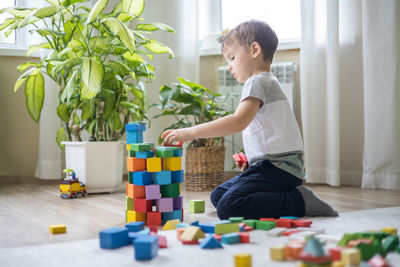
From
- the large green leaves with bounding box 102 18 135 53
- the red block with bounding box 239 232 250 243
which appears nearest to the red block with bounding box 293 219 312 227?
the red block with bounding box 239 232 250 243

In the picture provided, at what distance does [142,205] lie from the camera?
1.42 metres

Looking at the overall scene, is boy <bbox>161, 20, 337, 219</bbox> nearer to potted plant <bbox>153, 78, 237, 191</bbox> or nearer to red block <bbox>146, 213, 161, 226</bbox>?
red block <bbox>146, 213, 161, 226</bbox>

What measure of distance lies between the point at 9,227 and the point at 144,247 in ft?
2.26

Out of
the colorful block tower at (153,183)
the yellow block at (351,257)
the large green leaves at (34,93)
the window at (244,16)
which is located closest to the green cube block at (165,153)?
the colorful block tower at (153,183)

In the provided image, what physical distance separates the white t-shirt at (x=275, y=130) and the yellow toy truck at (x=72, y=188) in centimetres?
98

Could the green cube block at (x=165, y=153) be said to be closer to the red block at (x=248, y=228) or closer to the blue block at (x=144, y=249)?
the red block at (x=248, y=228)

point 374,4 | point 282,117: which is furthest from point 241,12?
point 282,117

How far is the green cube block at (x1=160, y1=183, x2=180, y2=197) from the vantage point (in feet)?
4.74

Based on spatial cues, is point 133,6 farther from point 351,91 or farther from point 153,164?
point 351,91

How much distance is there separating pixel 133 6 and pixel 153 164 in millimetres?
1177

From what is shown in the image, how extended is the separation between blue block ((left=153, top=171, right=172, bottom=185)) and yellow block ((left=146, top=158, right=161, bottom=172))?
1cm

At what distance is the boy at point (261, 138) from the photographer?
1446 mm

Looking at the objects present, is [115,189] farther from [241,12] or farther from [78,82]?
[241,12]

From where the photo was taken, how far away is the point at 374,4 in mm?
2369
